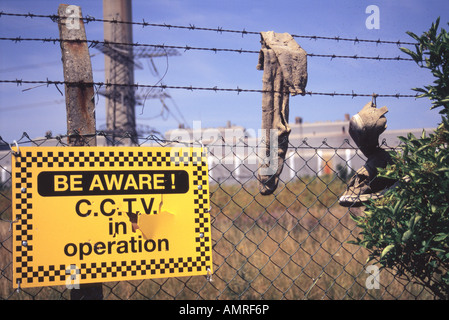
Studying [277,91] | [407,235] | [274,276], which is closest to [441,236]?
[407,235]

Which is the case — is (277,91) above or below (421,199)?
above

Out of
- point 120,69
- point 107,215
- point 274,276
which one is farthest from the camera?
point 120,69

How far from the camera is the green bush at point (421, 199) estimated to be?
208cm

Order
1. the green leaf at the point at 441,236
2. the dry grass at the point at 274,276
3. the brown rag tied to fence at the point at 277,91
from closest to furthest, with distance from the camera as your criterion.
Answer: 1. the green leaf at the point at 441,236
2. the brown rag tied to fence at the point at 277,91
3. the dry grass at the point at 274,276

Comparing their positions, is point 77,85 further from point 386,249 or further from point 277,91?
point 386,249

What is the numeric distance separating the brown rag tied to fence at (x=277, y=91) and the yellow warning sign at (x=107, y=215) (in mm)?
584

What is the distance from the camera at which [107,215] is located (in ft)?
6.41

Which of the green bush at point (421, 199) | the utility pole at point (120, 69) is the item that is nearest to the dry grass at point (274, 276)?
the green bush at point (421, 199)

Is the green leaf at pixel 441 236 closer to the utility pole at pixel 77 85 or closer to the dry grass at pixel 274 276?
the dry grass at pixel 274 276

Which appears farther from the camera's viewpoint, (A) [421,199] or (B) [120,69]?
(B) [120,69]

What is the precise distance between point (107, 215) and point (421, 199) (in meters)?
1.60
